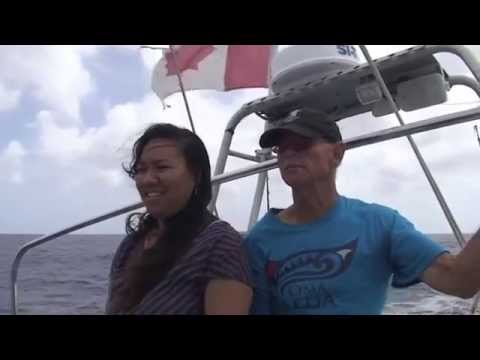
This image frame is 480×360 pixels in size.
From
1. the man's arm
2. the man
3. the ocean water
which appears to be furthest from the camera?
the ocean water

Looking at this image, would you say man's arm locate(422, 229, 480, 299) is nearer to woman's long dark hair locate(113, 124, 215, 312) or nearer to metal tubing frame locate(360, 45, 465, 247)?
woman's long dark hair locate(113, 124, 215, 312)

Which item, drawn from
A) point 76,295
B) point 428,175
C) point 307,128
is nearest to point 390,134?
point 307,128

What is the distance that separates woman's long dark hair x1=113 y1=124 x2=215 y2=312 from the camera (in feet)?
3.55

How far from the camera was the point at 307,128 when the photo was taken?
1125 millimetres

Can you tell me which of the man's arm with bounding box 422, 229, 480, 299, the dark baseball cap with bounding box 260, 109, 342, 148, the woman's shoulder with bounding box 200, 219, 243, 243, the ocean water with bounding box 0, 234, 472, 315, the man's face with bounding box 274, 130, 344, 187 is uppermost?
the dark baseball cap with bounding box 260, 109, 342, 148

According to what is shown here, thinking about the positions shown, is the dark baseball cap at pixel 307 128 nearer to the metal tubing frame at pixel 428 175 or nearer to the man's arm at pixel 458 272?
the man's arm at pixel 458 272

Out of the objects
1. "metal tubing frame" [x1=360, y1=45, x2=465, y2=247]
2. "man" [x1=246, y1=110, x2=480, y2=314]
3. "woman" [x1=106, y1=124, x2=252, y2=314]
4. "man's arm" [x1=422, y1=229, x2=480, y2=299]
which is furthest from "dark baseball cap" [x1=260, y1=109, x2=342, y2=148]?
"metal tubing frame" [x1=360, y1=45, x2=465, y2=247]

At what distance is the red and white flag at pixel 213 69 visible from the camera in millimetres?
3283

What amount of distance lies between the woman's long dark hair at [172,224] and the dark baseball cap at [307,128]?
0.16 metres

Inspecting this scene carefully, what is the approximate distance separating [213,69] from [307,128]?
2.58 metres

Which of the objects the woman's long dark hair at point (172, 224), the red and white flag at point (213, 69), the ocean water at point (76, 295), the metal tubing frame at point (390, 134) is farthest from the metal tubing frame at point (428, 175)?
the ocean water at point (76, 295)

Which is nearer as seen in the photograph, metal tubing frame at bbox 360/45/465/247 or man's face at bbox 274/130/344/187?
man's face at bbox 274/130/344/187

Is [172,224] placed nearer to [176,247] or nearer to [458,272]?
[176,247]
